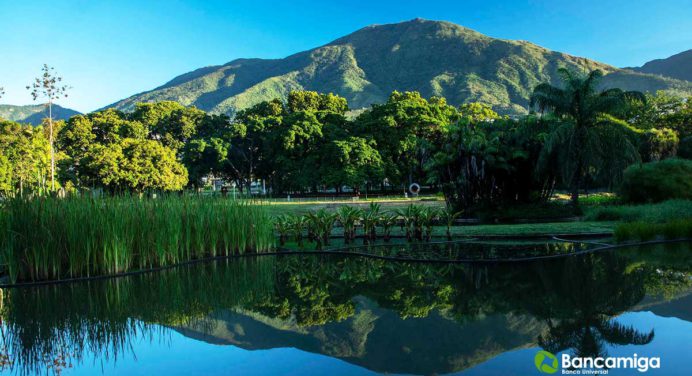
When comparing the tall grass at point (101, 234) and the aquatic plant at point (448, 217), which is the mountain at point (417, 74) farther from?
the tall grass at point (101, 234)

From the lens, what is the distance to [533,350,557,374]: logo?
4375mm

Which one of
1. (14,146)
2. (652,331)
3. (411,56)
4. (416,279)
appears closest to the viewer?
(652,331)

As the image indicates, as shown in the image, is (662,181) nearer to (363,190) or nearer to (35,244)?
(35,244)

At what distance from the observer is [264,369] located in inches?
188

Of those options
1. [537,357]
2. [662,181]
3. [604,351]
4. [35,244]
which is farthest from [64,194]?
[662,181]

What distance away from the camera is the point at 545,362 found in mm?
4527

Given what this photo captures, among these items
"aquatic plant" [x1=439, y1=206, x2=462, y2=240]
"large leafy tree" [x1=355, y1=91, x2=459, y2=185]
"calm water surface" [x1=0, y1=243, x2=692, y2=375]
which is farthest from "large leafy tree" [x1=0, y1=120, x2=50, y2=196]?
"calm water surface" [x1=0, y1=243, x2=692, y2=375]

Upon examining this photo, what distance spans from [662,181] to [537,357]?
64.6 feet

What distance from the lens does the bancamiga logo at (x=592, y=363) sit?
434 cm

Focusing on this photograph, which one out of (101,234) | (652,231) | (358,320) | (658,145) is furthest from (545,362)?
(658,145)

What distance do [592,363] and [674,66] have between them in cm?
18192

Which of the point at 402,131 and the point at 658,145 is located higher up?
the point at 402,131

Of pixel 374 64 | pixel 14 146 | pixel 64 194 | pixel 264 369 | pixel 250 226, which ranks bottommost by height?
pixel 264 369

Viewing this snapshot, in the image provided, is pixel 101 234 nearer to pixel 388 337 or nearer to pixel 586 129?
pixel 388 337
